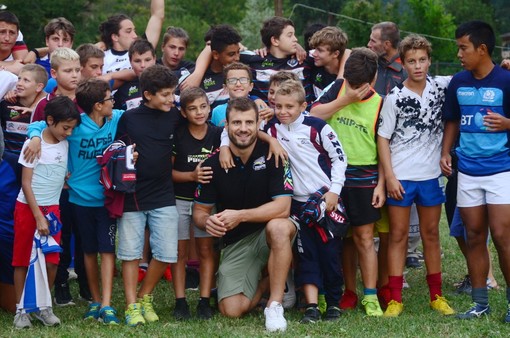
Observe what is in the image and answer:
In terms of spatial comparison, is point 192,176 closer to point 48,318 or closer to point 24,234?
point 24,234

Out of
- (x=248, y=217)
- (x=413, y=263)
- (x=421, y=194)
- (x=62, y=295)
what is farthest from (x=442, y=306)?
(x=62, y=295)

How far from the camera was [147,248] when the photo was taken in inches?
318

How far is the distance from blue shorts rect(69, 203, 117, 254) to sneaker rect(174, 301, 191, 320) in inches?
29.1

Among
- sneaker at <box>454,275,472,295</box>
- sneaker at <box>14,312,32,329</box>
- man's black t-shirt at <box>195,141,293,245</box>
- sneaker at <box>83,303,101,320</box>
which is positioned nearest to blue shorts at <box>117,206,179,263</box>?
man's black t-shirt at <box>195,141,293,245</box>

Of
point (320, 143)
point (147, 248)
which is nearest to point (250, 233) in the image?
point (320, 143)

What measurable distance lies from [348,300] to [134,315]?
1.94 m

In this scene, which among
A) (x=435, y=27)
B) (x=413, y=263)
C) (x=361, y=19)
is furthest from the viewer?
(x=361, y=19)

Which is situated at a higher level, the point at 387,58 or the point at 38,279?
Answer: the point at 387,58

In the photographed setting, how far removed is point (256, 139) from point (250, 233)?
2.80 feet

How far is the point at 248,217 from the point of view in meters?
6.61

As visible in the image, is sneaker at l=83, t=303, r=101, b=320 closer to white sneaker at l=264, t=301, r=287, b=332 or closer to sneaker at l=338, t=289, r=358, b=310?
white sneaker at l=264, t=301, r=287, b=332

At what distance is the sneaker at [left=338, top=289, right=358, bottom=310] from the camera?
7.07m

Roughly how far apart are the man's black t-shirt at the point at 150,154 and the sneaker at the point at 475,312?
2623mm

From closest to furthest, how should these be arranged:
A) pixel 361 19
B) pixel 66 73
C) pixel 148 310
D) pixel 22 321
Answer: pixel 22 321 < pixel 148 310 < pixel 66 73 < pixel 361 19
